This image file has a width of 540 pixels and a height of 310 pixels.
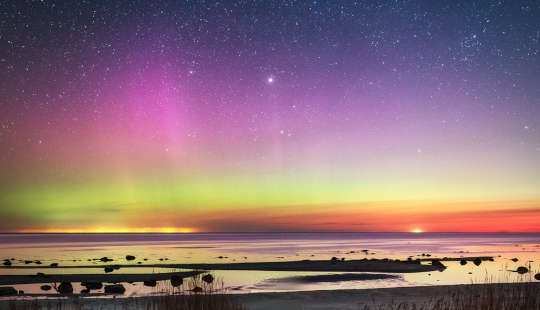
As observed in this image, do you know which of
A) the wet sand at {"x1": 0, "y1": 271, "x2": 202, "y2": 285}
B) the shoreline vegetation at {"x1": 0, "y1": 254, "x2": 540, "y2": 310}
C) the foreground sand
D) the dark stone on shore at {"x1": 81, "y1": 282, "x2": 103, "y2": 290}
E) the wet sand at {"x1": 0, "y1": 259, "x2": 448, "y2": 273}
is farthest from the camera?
the wet sand at {"x1": 0, "y1": 259, "x2": 448, "y2": 273}

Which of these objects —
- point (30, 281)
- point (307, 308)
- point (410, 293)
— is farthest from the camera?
point (30, 281)

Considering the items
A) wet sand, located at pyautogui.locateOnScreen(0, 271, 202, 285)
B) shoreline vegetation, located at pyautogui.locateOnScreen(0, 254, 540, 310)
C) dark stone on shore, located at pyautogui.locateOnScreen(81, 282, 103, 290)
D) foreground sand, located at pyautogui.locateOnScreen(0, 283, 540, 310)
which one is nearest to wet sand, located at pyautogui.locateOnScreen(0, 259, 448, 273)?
shoreline vegetation, located at pyautogui.locateOnScreen(0, 254, 540, 310)

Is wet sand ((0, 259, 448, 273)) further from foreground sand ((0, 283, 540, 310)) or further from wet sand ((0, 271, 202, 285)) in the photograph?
foreground sand ((0, 283, 540, 310))

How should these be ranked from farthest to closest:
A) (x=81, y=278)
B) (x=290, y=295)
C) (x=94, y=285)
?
(x=81, y=278)
(x=94, y=285)
(x=290, y=295)

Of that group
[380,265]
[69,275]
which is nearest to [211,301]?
[69,275]

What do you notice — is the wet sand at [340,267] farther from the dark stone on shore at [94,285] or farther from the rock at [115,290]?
the rock at [115,290]

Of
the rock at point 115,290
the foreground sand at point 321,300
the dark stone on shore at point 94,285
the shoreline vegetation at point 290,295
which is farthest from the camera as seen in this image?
the dark stone on shore at point 94,285

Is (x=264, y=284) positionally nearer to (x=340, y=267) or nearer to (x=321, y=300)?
(x=321, y=300)

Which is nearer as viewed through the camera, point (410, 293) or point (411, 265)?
point (410, 293)

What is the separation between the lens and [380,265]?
42188mm

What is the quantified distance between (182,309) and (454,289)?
15771mm

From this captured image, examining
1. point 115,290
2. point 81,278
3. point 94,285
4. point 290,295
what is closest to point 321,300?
point 290,295

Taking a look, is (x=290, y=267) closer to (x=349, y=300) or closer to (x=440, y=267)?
(x=440, y=267)

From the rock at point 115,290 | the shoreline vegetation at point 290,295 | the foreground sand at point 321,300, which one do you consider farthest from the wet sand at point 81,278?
the foreground sand at point 321,300
